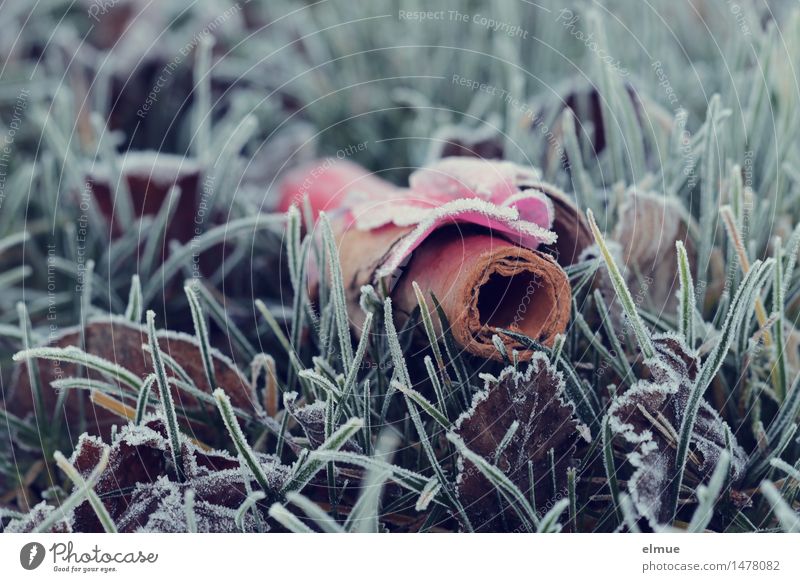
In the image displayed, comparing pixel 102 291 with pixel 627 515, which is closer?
pixel 627 515

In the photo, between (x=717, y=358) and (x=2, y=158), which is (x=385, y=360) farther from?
(x=2, y=158)

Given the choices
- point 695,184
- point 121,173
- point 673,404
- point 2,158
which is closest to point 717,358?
point 673,404

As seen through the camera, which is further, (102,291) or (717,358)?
(102,291)

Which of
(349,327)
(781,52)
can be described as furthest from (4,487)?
(781,52)

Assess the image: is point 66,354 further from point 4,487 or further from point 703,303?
point 703,303
